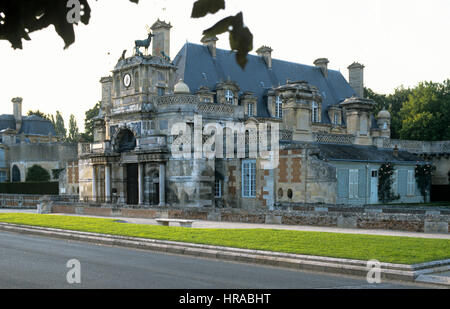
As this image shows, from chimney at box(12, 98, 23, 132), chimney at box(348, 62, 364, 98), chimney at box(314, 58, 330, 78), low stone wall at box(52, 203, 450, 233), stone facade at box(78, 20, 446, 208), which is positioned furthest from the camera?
chimney at box(12, 98, 23, 132)

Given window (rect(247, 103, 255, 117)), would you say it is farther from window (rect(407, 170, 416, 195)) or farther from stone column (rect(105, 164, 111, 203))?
window (rect(407, 170, 416, 195))

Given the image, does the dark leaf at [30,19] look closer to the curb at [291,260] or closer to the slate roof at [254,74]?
the curb at [291,260]

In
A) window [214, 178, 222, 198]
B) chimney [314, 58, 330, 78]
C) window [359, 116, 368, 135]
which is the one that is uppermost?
chimney [314, 58, 330, 78]

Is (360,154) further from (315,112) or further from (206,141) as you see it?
(315,112)

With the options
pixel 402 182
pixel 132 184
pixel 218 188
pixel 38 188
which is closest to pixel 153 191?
pixel 132 184

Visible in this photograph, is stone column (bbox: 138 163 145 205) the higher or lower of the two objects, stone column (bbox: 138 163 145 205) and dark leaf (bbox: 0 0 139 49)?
the lower

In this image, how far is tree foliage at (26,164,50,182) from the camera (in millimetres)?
61728

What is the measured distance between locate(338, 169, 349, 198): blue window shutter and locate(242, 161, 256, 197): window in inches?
193

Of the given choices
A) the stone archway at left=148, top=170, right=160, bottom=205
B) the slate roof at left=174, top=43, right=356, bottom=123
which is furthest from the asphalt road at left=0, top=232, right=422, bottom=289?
the slate roof at left=174, top=43, right=356, bottom=123

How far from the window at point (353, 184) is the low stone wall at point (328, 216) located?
307 inches

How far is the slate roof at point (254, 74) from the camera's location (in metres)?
44.5

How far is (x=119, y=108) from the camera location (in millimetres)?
39375

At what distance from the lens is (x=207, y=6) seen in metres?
3.65

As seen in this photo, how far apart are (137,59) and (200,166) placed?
9.87 m
